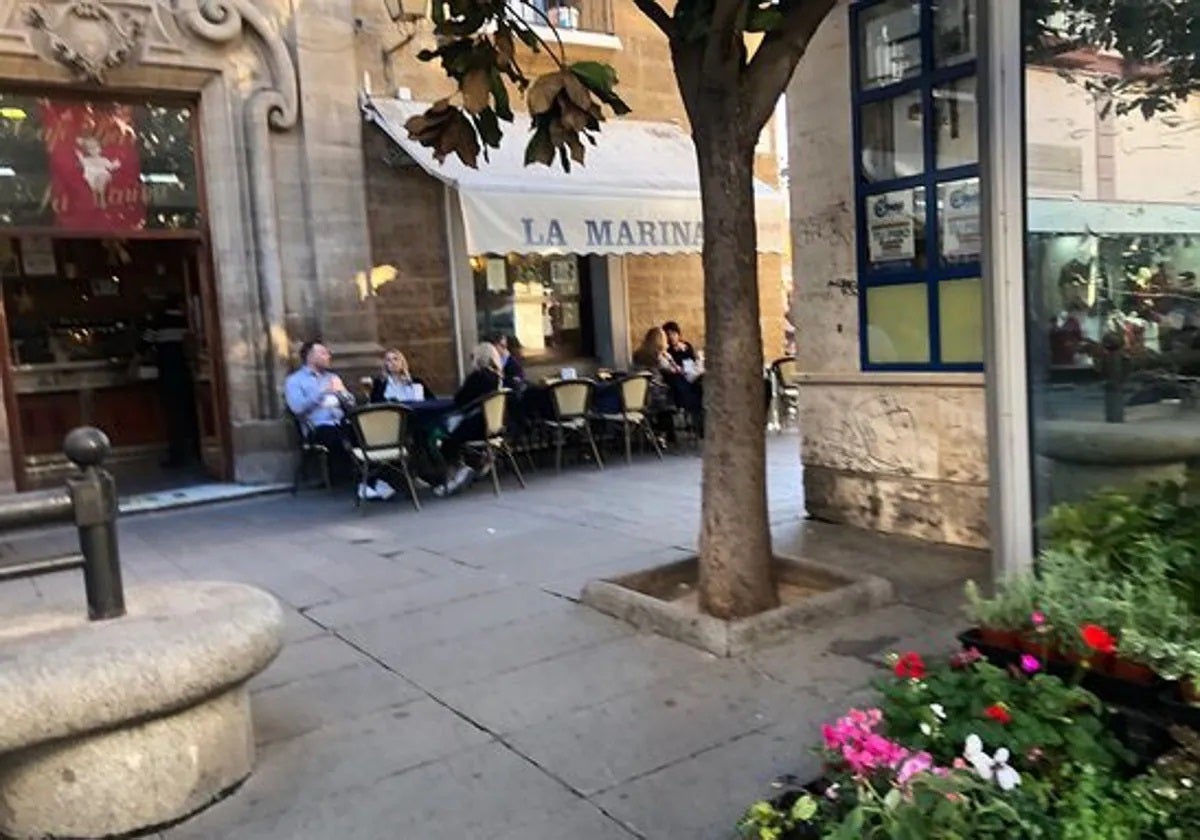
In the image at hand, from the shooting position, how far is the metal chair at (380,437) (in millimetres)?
7941

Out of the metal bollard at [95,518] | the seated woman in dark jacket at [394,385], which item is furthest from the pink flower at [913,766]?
the seated woman in dark jacket at [394,385]

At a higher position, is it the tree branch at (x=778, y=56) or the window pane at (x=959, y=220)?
the tree branch at (x=778, y=56)

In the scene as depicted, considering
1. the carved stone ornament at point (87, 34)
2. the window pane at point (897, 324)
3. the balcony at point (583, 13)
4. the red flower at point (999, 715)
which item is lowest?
the red flower at point (999, 715)

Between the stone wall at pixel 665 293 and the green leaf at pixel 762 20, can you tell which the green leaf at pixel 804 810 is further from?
the stone wall at pixel 665 293

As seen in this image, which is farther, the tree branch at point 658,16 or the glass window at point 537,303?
the glass window at point 537,303

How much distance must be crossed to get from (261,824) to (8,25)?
7734mm

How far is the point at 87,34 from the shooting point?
8383mm

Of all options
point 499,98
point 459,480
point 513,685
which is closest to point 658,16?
point 499,98

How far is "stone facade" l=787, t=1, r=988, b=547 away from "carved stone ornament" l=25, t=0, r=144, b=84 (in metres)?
5.80

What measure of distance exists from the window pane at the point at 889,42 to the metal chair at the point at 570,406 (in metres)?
4.36

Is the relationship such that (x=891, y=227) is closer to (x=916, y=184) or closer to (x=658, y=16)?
(x=916, y=184)

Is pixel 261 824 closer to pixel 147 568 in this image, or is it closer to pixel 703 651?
pixel 703 651

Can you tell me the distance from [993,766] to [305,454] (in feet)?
26.0

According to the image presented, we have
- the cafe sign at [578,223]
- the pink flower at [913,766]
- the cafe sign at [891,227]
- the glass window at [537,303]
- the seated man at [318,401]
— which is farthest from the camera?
the glass window at [537,303]
